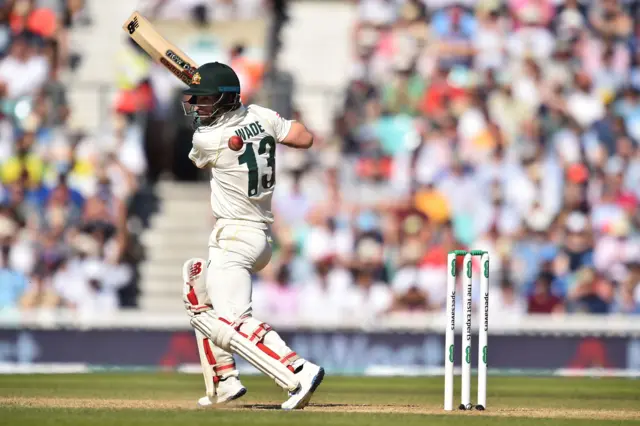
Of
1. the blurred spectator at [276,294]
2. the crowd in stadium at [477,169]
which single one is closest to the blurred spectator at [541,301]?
the crowd in stadium at [477,169]

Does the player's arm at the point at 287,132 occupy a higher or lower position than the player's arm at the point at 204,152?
higher

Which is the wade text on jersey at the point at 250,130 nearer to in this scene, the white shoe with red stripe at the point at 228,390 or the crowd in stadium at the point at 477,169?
the white shoe with red stripe at the point at 228,390

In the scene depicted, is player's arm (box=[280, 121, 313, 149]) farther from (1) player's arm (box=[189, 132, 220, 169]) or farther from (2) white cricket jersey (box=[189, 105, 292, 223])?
(1) player's arm (box=[189, 132, 220, 169])

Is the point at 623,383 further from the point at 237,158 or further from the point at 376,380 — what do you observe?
the point at 237,158

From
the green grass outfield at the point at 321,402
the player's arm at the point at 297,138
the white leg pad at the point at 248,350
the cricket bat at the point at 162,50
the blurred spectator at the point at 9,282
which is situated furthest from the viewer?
the blurred spectator at the point at 9,282

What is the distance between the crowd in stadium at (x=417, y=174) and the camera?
1369 cm

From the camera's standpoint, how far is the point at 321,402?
8711mm

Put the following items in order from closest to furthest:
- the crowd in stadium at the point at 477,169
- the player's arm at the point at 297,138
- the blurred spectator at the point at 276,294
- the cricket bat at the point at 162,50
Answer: the player's arm at the point at 297,138
the cricket bat at the point at 162,50
the blurred spectator at the point at 276,294
the crowd in stadium at the point at 477,169

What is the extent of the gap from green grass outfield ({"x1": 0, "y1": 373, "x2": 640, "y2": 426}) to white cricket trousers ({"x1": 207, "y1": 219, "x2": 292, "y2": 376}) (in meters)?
0.54

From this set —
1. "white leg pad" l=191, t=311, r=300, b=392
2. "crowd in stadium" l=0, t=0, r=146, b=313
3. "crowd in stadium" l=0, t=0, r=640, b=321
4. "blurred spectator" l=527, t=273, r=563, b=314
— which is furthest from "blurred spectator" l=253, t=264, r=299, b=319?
"white leg pad" l=191, t=311, r=300, b=392

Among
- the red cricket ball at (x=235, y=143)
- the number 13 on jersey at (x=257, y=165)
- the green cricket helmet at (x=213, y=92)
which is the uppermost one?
the green cricket helmet at (x=213, y=92)

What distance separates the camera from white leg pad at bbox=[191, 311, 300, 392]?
7.35 meters

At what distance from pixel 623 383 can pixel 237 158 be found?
202 inches

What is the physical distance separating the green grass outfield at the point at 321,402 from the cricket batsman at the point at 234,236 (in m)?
0.26
